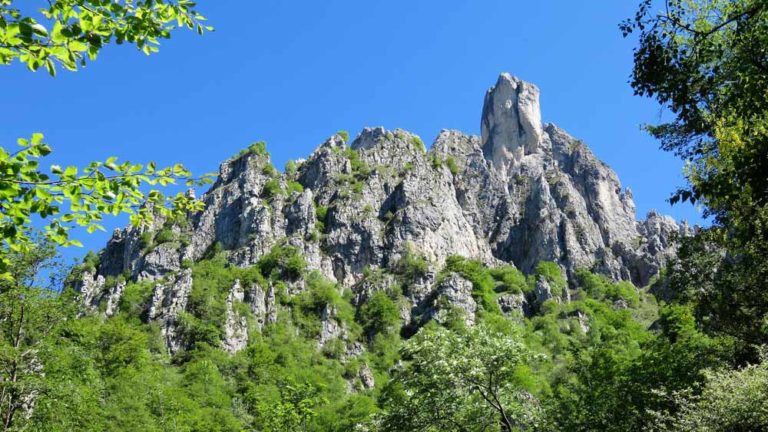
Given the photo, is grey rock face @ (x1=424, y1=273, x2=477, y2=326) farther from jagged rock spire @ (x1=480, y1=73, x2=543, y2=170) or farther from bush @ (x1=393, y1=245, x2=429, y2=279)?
jagged rock spire @ (x1=480, y1=73, x2=543, y2=170)

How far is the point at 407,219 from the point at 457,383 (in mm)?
93600

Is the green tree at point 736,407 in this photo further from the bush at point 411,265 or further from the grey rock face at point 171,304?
the bush at point 411,265

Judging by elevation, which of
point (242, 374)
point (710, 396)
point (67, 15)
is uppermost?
point (242, 374)

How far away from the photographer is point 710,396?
67.9 feet

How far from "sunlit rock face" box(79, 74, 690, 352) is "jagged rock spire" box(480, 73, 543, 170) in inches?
21.1

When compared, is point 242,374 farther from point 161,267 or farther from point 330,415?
point 161,267

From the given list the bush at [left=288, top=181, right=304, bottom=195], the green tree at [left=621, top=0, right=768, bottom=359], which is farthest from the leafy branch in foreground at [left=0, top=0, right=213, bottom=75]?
the bush at [left=288, top=181, right=304, bottom=195]

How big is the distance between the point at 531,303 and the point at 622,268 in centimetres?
2590

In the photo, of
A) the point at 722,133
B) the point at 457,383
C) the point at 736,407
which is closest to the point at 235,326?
the point at 457,383

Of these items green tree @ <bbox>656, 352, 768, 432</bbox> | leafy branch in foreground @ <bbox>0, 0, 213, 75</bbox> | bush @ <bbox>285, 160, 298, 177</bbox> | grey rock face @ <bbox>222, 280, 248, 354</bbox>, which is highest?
bush @ <bbox>285, 160, 298, 177</bbox>

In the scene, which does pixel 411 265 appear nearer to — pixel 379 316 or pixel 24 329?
pixel 379 316

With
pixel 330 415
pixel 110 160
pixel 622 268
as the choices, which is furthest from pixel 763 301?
pixel 622 268

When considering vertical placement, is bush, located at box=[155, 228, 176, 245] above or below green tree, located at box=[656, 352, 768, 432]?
above

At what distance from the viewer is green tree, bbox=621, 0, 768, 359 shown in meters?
9.93
